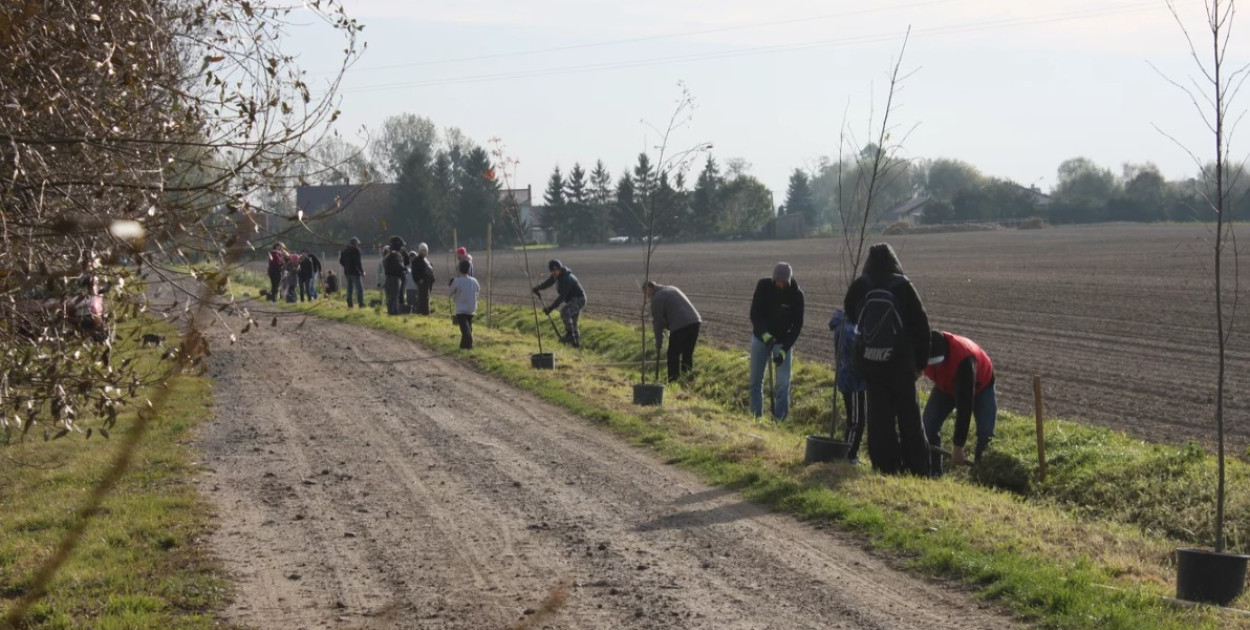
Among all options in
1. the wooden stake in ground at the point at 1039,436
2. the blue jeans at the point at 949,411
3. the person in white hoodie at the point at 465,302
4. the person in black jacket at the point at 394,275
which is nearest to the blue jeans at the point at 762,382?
the blue jeans at the point at 949,411

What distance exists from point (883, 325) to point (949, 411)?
8.15 ft

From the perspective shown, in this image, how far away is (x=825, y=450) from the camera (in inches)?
397

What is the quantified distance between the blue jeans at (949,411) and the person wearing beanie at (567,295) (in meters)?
10.1

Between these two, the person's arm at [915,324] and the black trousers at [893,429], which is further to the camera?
the black trousers at [893,429]

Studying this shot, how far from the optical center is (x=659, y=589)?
6.63 meters

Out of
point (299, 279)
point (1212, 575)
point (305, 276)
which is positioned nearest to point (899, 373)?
point (1212, 575)

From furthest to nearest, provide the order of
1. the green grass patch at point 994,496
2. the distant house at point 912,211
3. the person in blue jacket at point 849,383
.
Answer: the distant house at point 912,211
the person in blue jacket at point 849,383
the green grass patch at point 994,496

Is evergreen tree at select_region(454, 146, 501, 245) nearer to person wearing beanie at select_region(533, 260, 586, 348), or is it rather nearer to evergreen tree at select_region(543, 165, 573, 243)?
evergreen tree at select_region(543, 165, 573, 243)

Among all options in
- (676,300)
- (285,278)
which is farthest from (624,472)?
(285,278)

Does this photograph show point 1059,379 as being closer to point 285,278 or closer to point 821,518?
point 821,518

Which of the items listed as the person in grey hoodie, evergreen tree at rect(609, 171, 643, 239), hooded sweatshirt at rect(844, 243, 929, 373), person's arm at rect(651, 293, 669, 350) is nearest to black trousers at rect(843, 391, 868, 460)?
hooded sweatshirt at rect(844, 243, 929, 373)

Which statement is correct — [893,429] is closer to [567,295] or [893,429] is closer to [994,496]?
[994,496]

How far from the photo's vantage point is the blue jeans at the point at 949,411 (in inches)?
448

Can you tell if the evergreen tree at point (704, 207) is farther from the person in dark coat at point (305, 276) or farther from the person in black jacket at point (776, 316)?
the person in black jacket at point (776, 316)
